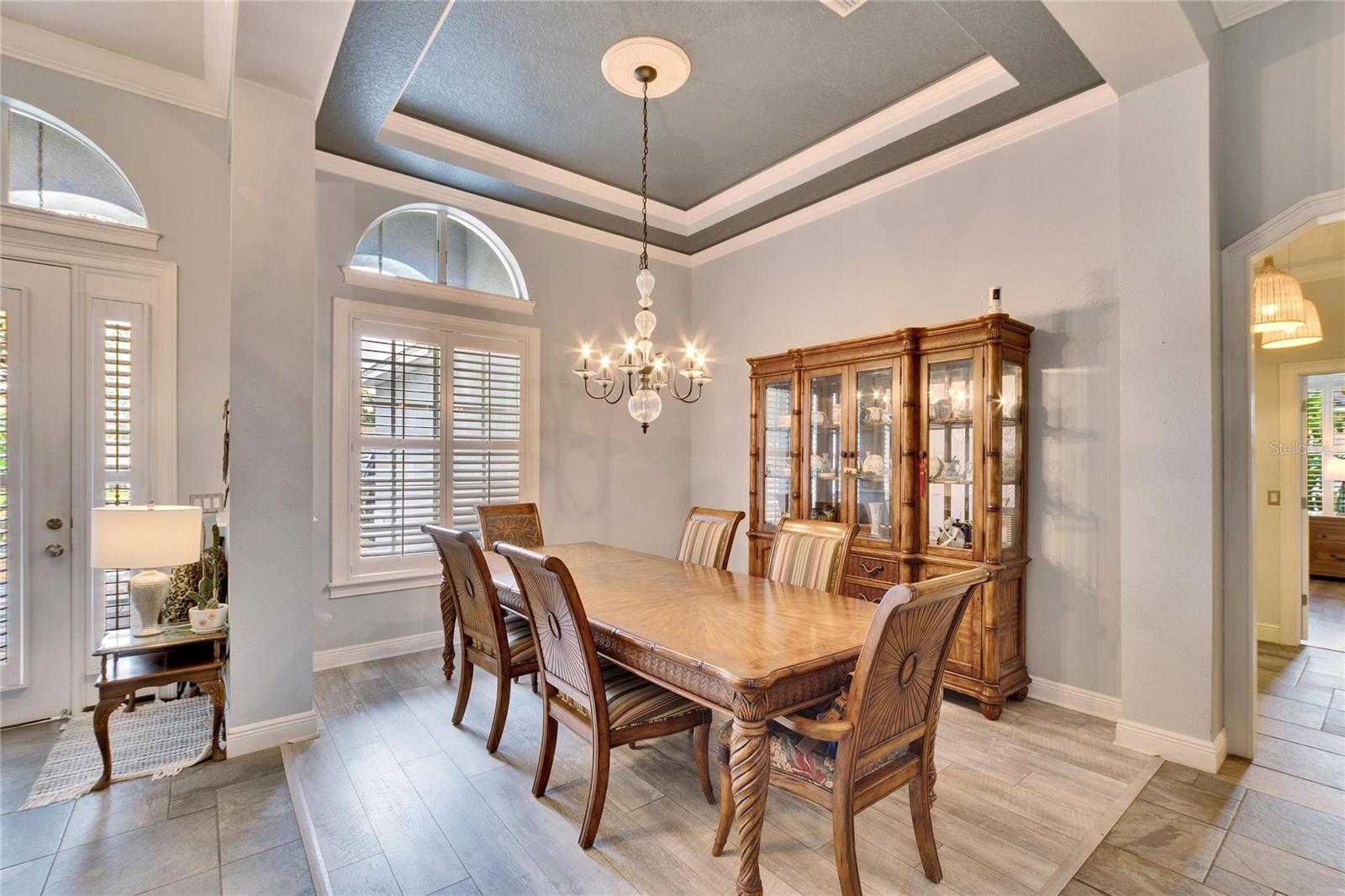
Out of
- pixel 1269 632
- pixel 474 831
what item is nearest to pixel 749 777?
pixel 474 831

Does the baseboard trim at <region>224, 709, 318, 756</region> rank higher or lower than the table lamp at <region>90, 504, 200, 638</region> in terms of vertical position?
lower

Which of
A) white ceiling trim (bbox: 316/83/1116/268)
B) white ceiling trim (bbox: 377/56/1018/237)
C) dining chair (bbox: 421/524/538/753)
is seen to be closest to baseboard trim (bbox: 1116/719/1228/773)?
dining chair (bbox: 421/524/538/753)

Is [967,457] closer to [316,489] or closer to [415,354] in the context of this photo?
[415,354]

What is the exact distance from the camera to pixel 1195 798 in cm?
232

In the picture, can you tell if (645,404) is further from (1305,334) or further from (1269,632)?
(1269,632)

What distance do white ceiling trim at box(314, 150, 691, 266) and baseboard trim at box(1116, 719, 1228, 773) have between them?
4.47 m

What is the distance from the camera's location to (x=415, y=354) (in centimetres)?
404

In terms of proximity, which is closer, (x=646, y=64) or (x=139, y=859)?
(x=139, y=859)

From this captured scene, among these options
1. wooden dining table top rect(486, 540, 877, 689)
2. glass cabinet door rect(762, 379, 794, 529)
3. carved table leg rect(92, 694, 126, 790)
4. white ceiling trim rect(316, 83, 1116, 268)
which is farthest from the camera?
glass cabinet door rect(762, 379, 794, 529)

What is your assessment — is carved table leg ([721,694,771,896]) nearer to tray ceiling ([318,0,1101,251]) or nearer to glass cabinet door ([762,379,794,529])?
glass cabinet door ([762,379,794,529])

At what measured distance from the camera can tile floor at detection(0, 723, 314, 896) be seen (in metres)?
1.84

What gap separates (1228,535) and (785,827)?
2320 mm

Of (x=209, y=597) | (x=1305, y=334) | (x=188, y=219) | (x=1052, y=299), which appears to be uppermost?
(x=188, y=219)

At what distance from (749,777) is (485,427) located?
3.28 m
